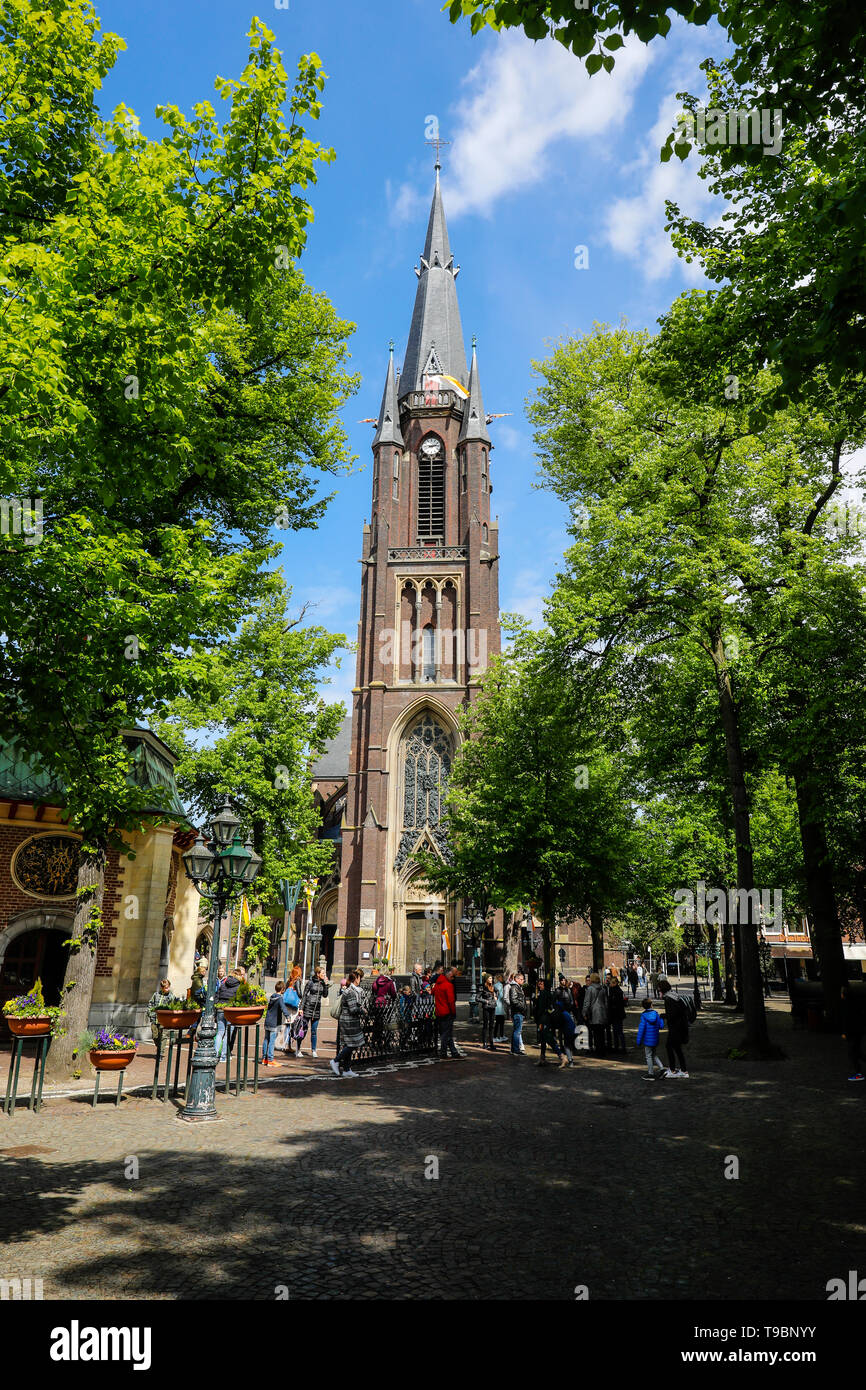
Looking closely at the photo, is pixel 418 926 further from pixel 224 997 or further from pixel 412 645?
pixel 224 997

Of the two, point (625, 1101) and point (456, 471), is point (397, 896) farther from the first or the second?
point (625, 1101)

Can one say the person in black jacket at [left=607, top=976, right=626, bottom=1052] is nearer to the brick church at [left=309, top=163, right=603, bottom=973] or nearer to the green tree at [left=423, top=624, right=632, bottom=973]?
the green tree at [left=423, top=624, right=632, bottom=973]

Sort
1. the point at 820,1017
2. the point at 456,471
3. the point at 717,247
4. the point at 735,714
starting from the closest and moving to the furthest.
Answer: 1. the point at 717,247
2. the point at 735,714
3. the point at 820,1017
4. the point at 456,471

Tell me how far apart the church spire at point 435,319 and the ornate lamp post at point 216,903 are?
49.7 meters

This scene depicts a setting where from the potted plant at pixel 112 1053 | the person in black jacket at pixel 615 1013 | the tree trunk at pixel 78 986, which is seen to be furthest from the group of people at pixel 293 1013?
the person in black jacket at pixel 615 1013

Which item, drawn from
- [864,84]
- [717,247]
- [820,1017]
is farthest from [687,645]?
[864,84]

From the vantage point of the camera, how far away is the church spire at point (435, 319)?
56531 millimetres

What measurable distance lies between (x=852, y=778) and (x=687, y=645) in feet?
15.1

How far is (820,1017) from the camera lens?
19.3 m

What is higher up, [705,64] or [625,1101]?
[705,64]

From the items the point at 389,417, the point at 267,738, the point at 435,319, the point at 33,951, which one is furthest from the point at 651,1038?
the point at 435,319

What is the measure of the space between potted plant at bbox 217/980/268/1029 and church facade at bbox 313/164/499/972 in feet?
Result: 94.4

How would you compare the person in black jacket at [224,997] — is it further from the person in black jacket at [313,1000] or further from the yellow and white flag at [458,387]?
the yellow and white flag at [458,387]

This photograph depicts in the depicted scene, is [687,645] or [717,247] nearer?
[717,247]
